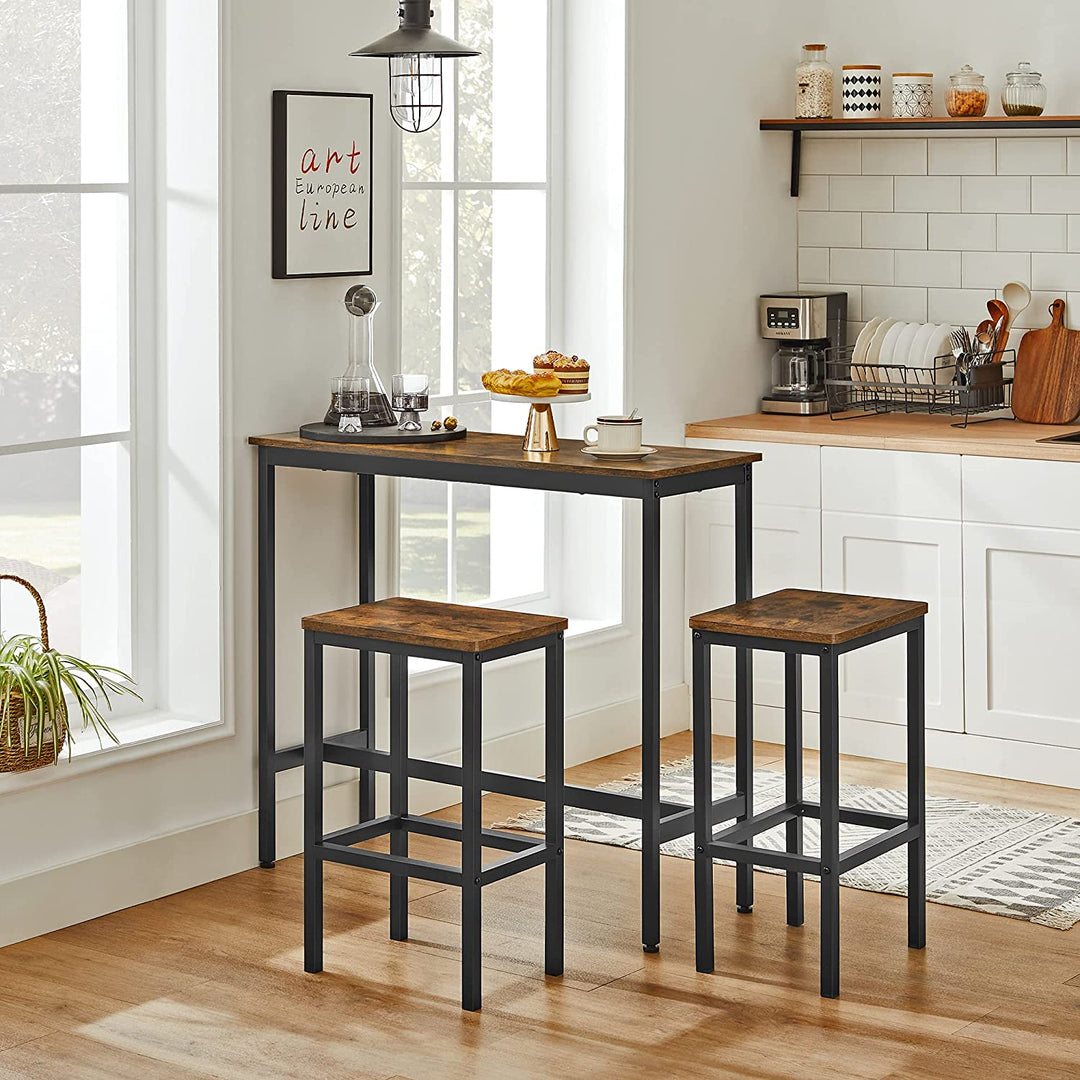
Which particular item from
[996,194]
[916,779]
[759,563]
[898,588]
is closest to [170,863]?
[916,779]

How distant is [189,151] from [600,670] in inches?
79.5

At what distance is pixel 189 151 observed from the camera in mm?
4188

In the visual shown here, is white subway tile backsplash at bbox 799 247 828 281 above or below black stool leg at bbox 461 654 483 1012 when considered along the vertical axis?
above

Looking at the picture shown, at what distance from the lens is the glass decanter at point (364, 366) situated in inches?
172

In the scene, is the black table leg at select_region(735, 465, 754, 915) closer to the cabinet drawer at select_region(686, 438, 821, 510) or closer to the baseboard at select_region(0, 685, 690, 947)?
the baseboard at select_region(0, 685, 690, 947)

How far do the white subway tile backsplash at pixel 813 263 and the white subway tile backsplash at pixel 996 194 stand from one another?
500mm

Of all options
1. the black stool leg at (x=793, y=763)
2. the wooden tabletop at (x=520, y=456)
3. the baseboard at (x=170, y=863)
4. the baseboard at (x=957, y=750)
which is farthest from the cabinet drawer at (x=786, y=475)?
the black stool leg at (x=793, y=763)

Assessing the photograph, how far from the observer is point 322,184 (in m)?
4.43

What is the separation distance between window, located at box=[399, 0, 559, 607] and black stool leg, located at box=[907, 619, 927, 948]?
5.47ft

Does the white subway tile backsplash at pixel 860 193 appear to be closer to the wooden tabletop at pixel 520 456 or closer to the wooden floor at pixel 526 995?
the wooden tabletop at pixel 520 456

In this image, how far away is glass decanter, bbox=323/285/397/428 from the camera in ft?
14.3

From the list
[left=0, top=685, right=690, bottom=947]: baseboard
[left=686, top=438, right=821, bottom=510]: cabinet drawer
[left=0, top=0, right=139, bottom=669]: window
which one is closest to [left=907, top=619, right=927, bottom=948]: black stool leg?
[left=0, top=685, right=690, bottom=947]: baseboard

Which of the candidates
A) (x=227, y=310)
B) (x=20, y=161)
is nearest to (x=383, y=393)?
(x=227, y=310)

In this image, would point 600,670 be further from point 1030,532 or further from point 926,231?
point 926,231
